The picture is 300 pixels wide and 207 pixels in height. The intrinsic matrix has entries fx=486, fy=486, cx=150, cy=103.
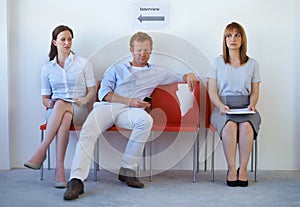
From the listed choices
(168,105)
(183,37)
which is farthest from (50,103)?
(183,37)

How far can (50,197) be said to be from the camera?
10.1ft

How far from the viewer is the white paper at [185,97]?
3756 mm

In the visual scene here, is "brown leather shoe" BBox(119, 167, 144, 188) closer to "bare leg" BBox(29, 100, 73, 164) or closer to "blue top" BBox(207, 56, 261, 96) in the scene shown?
"bare leg" BBox(29, 100, 73, 164)

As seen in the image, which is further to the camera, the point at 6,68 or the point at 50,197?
the point at 6,68

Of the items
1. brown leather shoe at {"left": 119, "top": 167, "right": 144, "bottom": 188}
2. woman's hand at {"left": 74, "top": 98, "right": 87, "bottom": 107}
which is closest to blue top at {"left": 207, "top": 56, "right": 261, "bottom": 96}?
brown leather shoe at {"left": 119, "top": 167, "right": 144, "bottom": 188}

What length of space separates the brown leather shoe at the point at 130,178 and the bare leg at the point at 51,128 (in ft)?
1.82

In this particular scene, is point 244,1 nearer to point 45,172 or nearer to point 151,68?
point 151,68

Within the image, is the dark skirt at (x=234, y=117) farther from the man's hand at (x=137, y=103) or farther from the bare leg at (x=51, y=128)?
the bare leg at (x=51, y=128)

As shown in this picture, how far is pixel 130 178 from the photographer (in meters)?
3.36

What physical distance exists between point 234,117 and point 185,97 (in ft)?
1.51

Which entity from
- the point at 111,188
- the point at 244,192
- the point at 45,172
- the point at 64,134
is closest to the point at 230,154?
the point at 244,192

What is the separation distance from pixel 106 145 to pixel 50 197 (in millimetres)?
1033

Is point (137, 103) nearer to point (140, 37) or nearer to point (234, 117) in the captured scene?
point (140, 37)

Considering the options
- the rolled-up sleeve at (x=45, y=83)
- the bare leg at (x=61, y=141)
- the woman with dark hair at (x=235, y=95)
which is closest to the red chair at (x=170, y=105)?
the woman with dark hair at (x=235, y=95)
